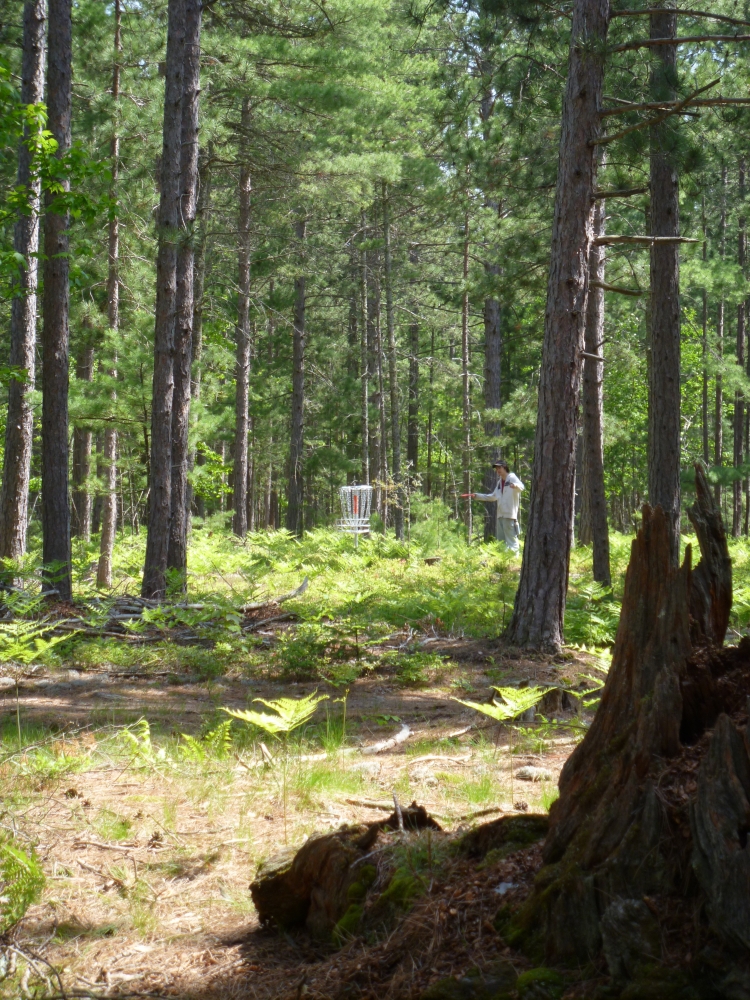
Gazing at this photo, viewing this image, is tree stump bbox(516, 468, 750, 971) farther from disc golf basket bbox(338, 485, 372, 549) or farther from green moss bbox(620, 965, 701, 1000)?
disc golf basket bbox(338, 485, 372, 549)

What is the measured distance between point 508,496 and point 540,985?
1399 centimetres

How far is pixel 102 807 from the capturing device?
4.12m

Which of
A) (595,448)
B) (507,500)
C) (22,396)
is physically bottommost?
(507,500)

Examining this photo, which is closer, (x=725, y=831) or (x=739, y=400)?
(x=725, y=831)

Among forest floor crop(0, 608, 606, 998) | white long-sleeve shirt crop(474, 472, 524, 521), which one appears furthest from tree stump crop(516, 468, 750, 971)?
white long-sleeve shirt crop(474, 472, 524, 521)

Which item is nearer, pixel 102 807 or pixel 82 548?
pixel 102 807

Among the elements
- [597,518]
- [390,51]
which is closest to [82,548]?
[597,518]

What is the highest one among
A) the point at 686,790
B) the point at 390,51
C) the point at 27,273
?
the point at 390,51

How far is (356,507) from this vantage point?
19.0 metres

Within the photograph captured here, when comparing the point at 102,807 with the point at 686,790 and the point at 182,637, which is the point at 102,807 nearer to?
the point at 686,790

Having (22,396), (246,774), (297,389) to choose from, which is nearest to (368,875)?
(246,774)

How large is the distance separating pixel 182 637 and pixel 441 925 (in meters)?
7.11

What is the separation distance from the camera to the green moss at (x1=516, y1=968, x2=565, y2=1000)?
193 cm

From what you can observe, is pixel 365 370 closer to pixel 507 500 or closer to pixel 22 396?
pixel 507 500
